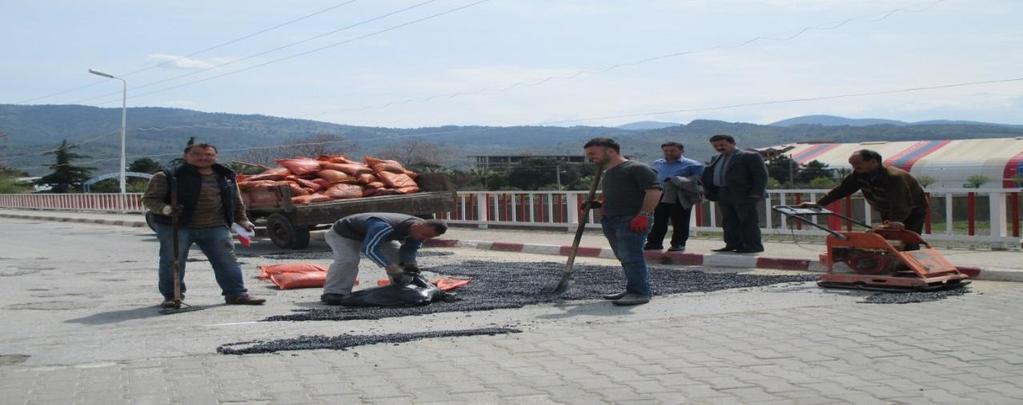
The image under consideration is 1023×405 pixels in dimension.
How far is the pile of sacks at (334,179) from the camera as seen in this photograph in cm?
1723

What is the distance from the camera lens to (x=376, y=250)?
8930 millimetres

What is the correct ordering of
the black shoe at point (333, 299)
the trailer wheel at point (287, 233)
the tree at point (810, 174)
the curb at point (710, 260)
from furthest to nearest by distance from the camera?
the tree at point (810, 174) < the trailer wheel at point (287, 233) < the curb at point (710, 260) < the black shoe at point (333, 299)

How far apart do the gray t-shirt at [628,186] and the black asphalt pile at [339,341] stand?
2.06 metres

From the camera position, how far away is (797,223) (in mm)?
16547

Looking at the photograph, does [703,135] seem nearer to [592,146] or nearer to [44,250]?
[44,250]

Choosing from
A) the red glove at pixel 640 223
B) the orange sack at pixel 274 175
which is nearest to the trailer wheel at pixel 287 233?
the orange sack at pixel 274 175

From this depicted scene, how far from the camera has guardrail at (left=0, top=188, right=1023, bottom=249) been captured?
44.0ft

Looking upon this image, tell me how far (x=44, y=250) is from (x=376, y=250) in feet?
38.2

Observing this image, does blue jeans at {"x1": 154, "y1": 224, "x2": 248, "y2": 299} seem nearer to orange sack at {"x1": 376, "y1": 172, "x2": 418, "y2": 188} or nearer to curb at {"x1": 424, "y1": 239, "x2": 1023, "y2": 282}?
curb at {"x1": 424, "y1": 239, "x2": 1023, "y2": 282}

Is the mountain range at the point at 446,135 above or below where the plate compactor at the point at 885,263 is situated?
above

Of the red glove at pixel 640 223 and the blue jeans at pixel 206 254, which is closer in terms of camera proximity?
the red glove at pixel 640 223

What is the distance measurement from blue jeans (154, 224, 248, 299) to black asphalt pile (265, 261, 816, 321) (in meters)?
1.01

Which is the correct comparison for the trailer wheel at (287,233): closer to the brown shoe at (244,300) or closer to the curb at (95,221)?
the brown shoe at (244,300)

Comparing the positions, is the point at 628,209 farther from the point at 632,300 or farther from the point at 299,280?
the point at 299,280
